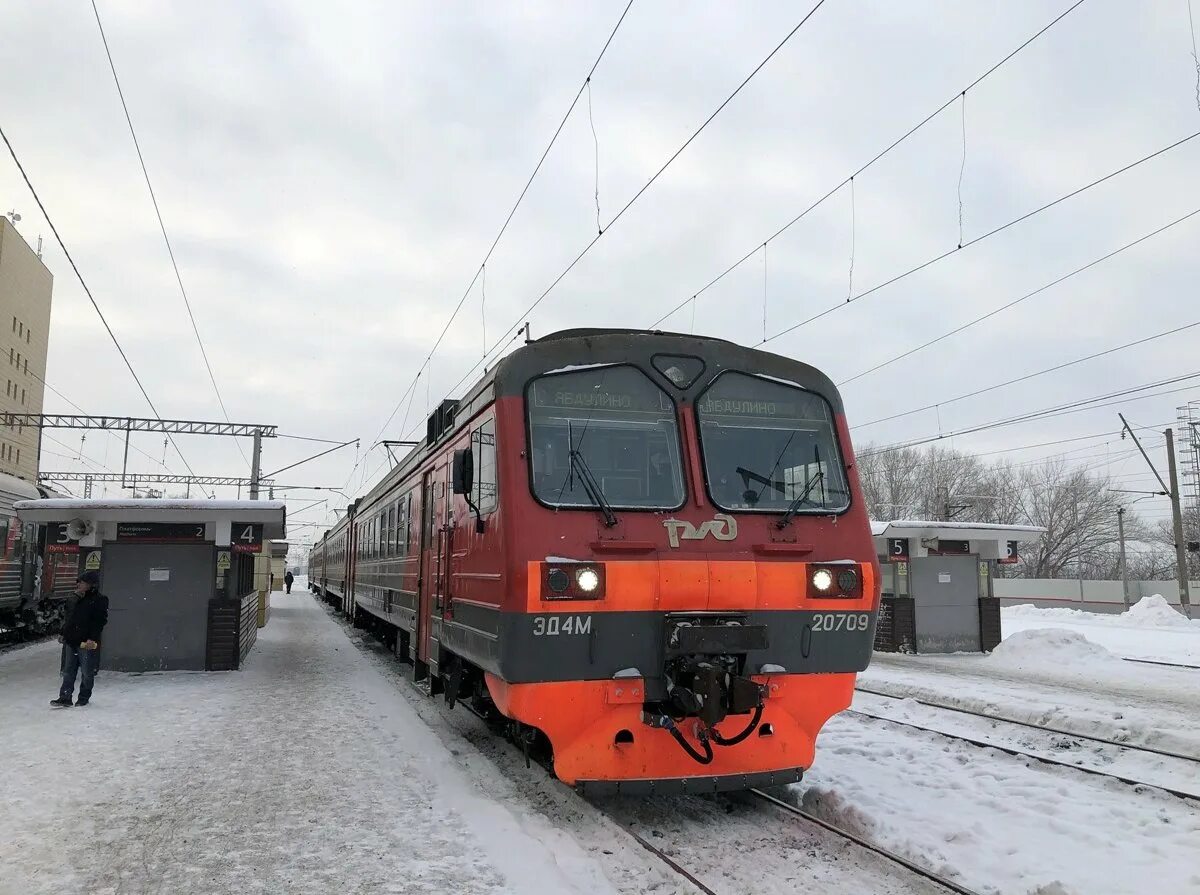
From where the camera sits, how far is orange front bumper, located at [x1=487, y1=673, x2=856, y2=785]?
216 inches

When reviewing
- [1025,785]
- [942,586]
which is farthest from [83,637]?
[942,586]

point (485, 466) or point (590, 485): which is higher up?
point (485, 466)

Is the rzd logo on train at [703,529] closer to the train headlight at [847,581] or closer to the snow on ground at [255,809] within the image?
the train headlight at [847,581]

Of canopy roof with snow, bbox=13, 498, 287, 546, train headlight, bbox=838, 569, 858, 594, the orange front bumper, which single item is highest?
canopy roof with snow, bbox=13, 498, 287, 546

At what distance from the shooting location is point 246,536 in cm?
1327

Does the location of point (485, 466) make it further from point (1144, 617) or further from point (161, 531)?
point (1144, 617)

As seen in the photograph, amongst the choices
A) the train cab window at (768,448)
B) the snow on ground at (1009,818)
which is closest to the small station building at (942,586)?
the snow on ground at (1009,818)

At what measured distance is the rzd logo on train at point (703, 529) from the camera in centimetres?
583

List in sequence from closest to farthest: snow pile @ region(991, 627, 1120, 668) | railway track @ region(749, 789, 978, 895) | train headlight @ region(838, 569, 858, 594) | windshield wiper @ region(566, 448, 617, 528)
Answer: railway track @ region(749, 789, 978, 895), windshield wiper @ region(566, 448, 617, 528), train headlight @ region(838, 569, 858, 594), snow pile @ region(991, 627, 1120, 668)

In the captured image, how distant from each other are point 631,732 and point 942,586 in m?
14.5

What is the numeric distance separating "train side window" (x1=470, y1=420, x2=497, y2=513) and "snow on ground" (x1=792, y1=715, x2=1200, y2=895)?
3.13m

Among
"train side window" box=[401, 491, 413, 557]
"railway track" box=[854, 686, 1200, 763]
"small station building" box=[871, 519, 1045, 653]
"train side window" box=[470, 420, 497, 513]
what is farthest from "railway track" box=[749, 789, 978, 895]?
"small station building" box=[871, 519, 1045, 653]

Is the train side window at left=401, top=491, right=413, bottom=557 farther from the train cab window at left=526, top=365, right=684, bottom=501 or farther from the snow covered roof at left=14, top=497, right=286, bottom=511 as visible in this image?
the train cab window at left=526, top=365, right=684, bottom=501

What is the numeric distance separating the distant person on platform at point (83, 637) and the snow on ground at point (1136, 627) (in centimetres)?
1751
